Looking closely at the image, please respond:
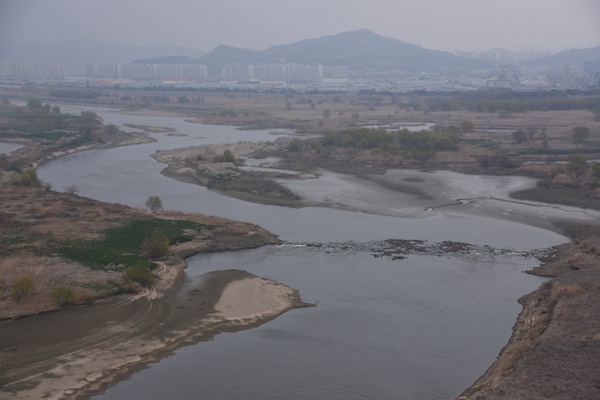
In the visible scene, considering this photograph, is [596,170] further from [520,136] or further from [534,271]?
[534,271]

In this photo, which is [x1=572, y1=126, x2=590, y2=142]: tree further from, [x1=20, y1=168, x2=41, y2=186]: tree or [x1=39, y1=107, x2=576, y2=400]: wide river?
[x1=20, y1=168, x2=41, y2=186]: tree

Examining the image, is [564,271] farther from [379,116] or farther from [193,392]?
[379,116]

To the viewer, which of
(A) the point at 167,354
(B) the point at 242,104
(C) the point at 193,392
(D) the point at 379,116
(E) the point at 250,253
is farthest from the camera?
(B) the point at 242,104

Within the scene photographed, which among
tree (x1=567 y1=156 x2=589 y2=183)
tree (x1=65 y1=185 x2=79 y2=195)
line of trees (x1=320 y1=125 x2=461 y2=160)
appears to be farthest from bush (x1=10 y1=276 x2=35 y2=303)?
line of trees (x1=320 y1=125 x2=461 y2=160)

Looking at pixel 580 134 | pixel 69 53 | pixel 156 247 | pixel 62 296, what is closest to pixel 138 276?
pixel 62 296

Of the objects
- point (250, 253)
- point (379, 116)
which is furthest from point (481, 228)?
point (379, 116)

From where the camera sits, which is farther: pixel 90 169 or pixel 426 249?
pixel 90 169
